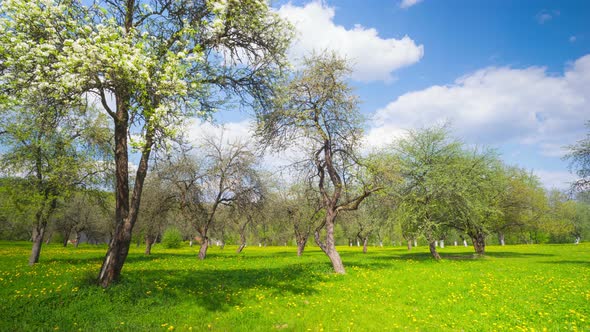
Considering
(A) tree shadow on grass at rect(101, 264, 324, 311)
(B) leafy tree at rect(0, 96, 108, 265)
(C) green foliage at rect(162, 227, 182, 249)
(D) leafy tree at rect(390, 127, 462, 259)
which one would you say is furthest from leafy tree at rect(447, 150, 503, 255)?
(C) green foliage at rect(162, 227, 182, 249)

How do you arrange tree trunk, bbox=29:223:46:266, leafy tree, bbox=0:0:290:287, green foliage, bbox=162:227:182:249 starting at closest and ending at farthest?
1. leafy tree, bbox=0:0:290:287
2. tree trunk, bbox=29:223:46:266
3. green foliage, bbox=162:227:182:249

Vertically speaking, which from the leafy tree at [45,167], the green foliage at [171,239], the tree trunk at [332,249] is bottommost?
the green foliage at [171,239]

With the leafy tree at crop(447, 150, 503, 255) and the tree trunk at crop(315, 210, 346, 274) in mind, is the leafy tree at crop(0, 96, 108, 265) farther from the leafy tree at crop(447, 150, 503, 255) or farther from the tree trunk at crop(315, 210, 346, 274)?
the leafy tree at crop(447, 150, 503, 255)

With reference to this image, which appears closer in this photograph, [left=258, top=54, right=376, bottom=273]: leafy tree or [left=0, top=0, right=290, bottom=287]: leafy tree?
[left=0, top=0, right=290, bottom=287]: leafy tree

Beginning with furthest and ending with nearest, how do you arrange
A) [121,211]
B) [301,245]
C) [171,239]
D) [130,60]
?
1. [171,239]
2. [301,245]
3. [121,211]
4. [130,60]

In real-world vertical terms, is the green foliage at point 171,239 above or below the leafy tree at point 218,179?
below

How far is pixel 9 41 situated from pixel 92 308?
802cm

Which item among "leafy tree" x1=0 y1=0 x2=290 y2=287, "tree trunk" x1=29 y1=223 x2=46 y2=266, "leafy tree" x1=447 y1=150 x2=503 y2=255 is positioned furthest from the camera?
"leafy tree" x1=447 y1=150 x2=503 y2=255

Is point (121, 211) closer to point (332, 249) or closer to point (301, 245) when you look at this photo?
point (332, 249)

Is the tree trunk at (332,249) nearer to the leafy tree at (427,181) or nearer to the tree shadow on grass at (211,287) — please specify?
the tree shadow on grass at (211,287)

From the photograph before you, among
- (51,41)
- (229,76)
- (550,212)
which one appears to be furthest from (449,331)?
(550,212)

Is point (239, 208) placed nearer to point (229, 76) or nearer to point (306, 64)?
point (306, 64)

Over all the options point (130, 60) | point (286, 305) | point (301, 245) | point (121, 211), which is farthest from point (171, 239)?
point (130, 60)

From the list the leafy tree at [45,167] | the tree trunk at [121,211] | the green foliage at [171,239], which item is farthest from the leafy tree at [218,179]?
the green foliage at [171,239]
